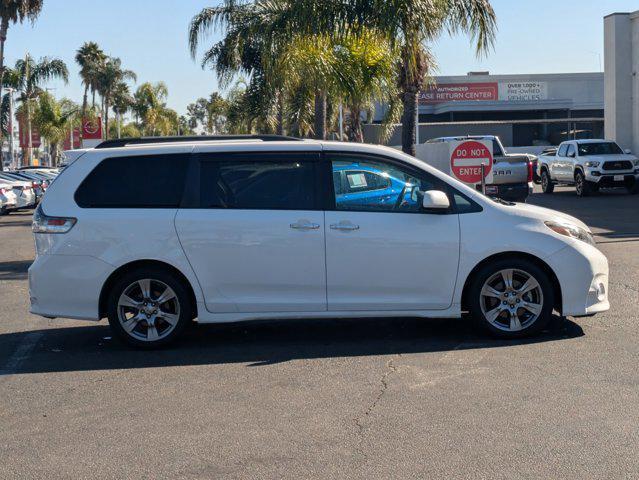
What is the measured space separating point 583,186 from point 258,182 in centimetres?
2344

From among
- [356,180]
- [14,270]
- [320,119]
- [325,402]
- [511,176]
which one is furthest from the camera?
[320,119]

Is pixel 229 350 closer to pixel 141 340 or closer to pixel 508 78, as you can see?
pixel 141 340

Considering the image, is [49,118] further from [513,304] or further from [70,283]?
[513,304]

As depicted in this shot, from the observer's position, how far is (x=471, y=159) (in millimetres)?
15055

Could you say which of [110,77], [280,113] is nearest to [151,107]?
[110,77]

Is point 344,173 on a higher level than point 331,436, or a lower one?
higher

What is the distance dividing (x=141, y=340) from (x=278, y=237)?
151 cm

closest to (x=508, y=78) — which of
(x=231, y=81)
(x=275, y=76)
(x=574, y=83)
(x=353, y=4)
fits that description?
(x=574, y=83)

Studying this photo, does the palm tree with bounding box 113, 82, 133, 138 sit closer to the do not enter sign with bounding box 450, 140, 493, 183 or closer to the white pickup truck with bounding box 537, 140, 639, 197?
the white pickup truck with bounding box 537, 140, 639, 197

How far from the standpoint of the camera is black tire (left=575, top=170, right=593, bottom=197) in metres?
29.4

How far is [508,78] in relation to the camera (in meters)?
63.7

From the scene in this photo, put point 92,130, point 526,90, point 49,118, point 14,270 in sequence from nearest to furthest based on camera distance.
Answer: point 14,270, point 92,130, point 526,90, point 49,118

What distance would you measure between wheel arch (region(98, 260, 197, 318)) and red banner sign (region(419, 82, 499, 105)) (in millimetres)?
56402

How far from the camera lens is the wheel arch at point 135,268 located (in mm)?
7902
